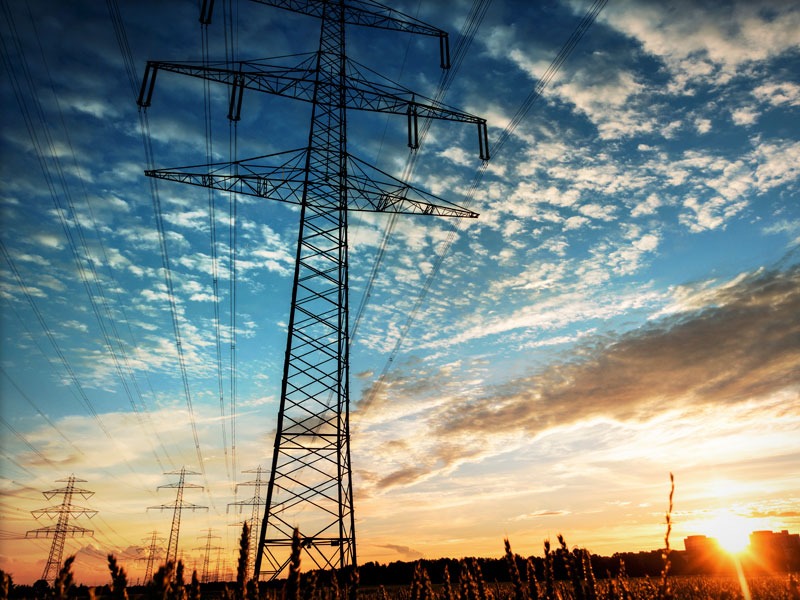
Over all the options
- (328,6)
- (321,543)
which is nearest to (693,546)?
(321,543)

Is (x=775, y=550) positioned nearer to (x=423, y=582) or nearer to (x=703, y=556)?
(x=703, y=556)

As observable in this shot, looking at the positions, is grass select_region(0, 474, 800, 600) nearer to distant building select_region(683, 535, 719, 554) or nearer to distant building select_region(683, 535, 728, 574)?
distant building select_region(683, 535, 728, 574)

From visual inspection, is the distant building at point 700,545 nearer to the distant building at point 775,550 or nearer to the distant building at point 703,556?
the distant building at point 703,556

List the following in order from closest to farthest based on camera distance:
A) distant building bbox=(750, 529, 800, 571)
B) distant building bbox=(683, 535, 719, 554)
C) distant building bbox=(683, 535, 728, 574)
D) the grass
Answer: the grass < distant building bbox=(683, 535, 728, 574) < distant building bbox=(750, 529, 800, 571) < distant building bbox=(683, 535, 719, 554)

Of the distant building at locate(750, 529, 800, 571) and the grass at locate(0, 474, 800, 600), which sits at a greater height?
the grass at locate(0, 474, 800, 600)

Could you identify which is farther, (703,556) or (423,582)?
(703,556)

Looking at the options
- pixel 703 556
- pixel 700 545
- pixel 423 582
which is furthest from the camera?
pixel 700 545

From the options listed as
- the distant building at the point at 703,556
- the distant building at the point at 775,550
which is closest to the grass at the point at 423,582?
the distant building at the point at 703,556

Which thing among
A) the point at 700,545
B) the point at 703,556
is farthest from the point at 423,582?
the point at 700,545

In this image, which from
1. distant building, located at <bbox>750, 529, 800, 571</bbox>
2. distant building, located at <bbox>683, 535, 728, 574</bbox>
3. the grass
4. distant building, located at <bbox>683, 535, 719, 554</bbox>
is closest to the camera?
the grass

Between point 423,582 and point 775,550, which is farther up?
point 423,582

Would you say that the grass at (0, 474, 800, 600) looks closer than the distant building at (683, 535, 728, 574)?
Yes

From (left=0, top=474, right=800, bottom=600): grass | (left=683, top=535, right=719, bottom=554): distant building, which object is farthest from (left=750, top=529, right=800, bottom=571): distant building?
(left=0, top=474, right=800, bottom=600): grass

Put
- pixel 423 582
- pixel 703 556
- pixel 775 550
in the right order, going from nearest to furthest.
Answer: pixel 423 582 → pixel 703 556 → pixel 775 550
